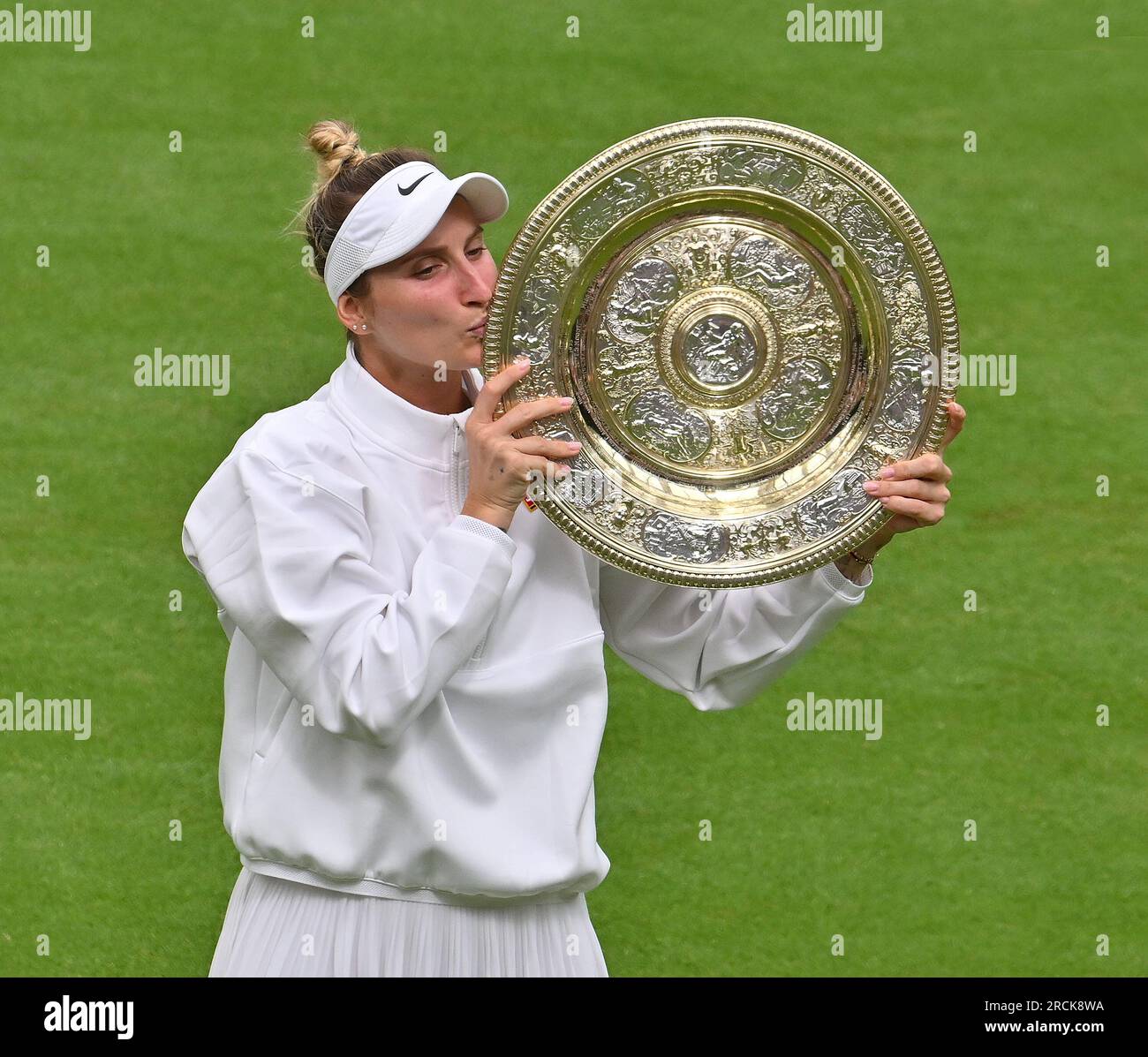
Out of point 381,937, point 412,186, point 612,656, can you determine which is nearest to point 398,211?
point 412,186

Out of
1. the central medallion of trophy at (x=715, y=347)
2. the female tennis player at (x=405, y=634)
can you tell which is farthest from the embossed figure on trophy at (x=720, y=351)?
the female tennis player at (x=405, y=634)

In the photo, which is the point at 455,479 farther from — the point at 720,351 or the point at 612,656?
the point at 612,656

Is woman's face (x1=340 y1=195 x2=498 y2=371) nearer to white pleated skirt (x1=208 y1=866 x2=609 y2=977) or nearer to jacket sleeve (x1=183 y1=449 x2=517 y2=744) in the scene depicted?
jacket sleeve (x1=183 y1=449 x2=517 y2=744)

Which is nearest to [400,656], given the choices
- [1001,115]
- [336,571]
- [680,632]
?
[336,571]

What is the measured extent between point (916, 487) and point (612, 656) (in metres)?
2.78

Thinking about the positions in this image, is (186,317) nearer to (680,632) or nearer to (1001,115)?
(1001,115)

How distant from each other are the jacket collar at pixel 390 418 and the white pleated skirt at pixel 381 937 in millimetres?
589

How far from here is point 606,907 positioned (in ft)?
14.9

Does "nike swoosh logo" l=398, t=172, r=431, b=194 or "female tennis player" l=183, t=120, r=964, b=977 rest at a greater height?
"nike swoosh logo" l=398, t=172, r=431, b=194

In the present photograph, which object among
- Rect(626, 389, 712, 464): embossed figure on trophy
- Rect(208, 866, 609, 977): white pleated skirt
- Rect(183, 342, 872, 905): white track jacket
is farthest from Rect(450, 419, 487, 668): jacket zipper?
Rect(208, 866, 609, 977): white pleated skirt

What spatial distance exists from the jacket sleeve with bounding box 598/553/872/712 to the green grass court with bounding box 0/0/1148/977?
2.06 m

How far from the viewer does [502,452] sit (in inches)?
85.7

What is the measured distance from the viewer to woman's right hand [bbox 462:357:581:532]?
7.15ft

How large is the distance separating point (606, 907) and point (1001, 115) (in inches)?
124
